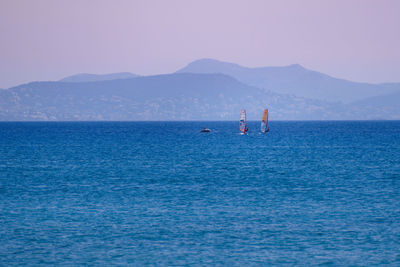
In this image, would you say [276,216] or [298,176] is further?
[298,176]

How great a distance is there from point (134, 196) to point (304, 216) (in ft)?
57.0

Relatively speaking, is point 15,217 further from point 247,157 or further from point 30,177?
point 247,157

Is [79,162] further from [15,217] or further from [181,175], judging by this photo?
[15,217]

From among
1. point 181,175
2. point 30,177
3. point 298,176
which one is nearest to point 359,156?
point 298,176

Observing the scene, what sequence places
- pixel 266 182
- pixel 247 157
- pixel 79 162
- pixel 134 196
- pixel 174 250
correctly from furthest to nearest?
pixel 247 157 < pixel 79 162 < pixel 266 182 < pixel 134 196 < pixel 174 250

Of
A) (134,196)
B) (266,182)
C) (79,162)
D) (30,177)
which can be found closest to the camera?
(134,196)

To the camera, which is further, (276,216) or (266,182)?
(266,182)

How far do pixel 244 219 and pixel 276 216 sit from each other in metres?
2.74

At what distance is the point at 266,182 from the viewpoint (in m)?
63.2

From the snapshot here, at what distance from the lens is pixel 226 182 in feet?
207

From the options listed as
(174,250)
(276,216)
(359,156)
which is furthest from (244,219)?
(359,156)

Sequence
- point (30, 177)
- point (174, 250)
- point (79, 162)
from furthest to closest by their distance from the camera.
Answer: point (79, 162) → point (30, 177) → point (174, 250)

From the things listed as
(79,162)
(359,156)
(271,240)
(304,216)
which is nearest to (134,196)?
(304,216)

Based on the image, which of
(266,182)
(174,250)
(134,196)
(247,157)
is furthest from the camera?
(247,157)
